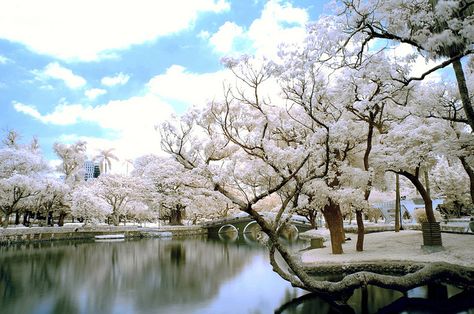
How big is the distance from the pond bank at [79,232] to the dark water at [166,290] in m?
7.36

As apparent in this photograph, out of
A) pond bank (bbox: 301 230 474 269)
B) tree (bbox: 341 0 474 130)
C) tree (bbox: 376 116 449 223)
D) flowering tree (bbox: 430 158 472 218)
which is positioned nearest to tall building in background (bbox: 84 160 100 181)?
pond bank (bbox: 301 230 474 269)

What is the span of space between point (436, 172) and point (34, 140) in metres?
44.9

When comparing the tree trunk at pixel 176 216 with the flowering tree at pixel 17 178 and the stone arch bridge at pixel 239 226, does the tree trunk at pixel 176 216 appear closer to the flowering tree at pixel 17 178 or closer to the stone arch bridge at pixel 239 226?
the stone arch bridge at pixel 239 226

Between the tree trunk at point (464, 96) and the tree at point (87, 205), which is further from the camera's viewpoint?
the tree at point (87, 205)

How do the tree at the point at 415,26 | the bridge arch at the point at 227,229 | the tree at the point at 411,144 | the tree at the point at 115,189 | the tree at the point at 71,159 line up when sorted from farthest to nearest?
the bridge arch at the point at 227,229 < the tree at the point at 71,159 < the tree at the point at 115,189 < the tree at the point at 411,144 < the tree at the point at 415,26

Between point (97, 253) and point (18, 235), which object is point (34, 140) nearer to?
point (18, 235)

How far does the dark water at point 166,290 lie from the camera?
10555 millimetres

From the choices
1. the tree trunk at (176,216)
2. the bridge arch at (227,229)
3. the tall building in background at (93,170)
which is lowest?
the bridge arch at (227,229)

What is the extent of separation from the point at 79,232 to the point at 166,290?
25.6 meters

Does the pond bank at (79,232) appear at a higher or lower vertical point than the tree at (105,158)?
lower

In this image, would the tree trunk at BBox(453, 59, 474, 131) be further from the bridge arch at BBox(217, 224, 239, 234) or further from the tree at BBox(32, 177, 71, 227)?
the bridge arch at BBox(217, 224, 239, 234)

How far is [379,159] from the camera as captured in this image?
14945mm

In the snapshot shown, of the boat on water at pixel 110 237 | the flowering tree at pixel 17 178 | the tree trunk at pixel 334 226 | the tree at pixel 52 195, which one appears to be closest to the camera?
the tree trunk at pixel 334 226

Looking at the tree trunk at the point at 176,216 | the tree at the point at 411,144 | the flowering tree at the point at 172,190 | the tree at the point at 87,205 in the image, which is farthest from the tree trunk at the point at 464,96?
the tree trunk at the point at 176,216
